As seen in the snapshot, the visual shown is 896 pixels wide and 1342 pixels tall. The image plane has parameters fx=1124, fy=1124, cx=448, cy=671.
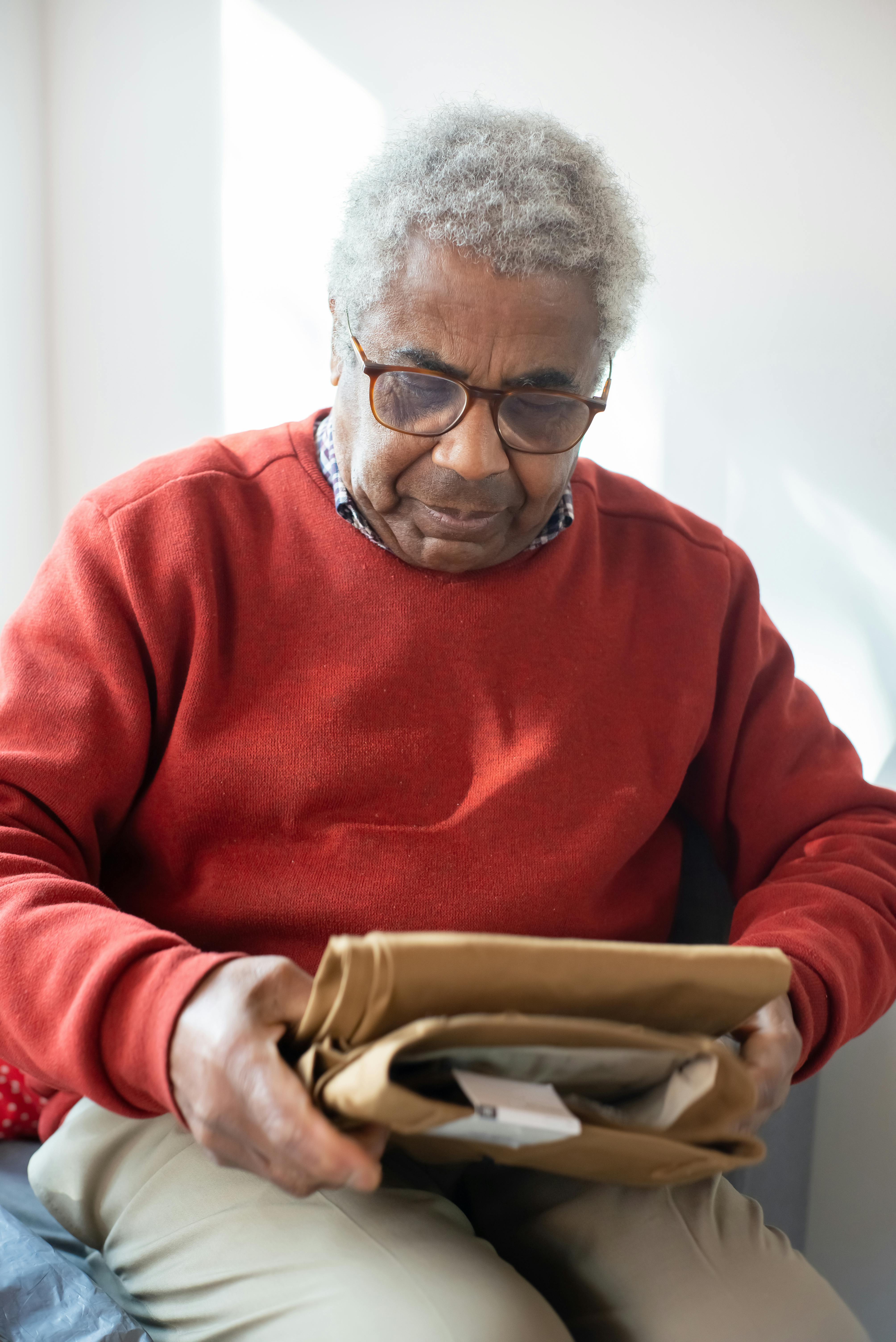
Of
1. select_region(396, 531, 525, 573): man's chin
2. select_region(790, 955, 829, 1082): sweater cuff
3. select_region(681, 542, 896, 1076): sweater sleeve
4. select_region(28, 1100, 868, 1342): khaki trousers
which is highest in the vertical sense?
select_region(396, 531, 525, 573): man's chin

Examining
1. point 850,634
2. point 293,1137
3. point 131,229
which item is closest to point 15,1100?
point 293,1137

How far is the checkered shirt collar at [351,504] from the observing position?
4.00 feet

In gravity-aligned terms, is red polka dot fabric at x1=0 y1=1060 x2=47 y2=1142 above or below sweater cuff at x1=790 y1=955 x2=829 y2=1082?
below

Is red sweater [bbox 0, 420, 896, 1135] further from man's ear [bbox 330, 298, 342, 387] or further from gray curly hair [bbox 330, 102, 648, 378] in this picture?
gray curly hair [bbox 330, 102, 648, 378]

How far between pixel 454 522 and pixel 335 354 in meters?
0.23

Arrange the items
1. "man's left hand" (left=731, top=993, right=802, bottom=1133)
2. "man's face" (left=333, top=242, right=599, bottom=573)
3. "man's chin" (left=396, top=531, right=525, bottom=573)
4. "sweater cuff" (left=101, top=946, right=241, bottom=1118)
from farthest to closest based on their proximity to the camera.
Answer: "man's chin" (left=396, top=531, right=525, bottom=573)
"man's face" (left=333, top=242, right=599, bottom=573)
"man's left hand" (left=731, top=993, right=802, bottom=1133)
"sweater cuff" (left=101, top=946, right=241, bottom=1118)

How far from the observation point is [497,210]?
1.06 m

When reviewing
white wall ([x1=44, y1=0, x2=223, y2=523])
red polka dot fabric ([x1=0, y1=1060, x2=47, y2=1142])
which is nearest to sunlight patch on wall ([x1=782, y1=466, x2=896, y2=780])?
white wall ([x1=44, y1=0, x2=223, y2=523])

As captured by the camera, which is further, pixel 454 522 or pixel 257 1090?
pixel 454 522

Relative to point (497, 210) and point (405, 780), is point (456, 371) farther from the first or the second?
point (405, 780)

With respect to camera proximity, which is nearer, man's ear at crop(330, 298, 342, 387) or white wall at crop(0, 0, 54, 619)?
man's ear at crop(330, 298, 342, 387)

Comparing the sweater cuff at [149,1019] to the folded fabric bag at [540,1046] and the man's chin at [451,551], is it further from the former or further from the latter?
the man's chin at [451,551]

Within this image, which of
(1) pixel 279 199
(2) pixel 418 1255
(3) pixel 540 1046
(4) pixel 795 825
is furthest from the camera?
(1) pixel 279 199

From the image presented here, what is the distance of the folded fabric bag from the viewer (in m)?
0.70
